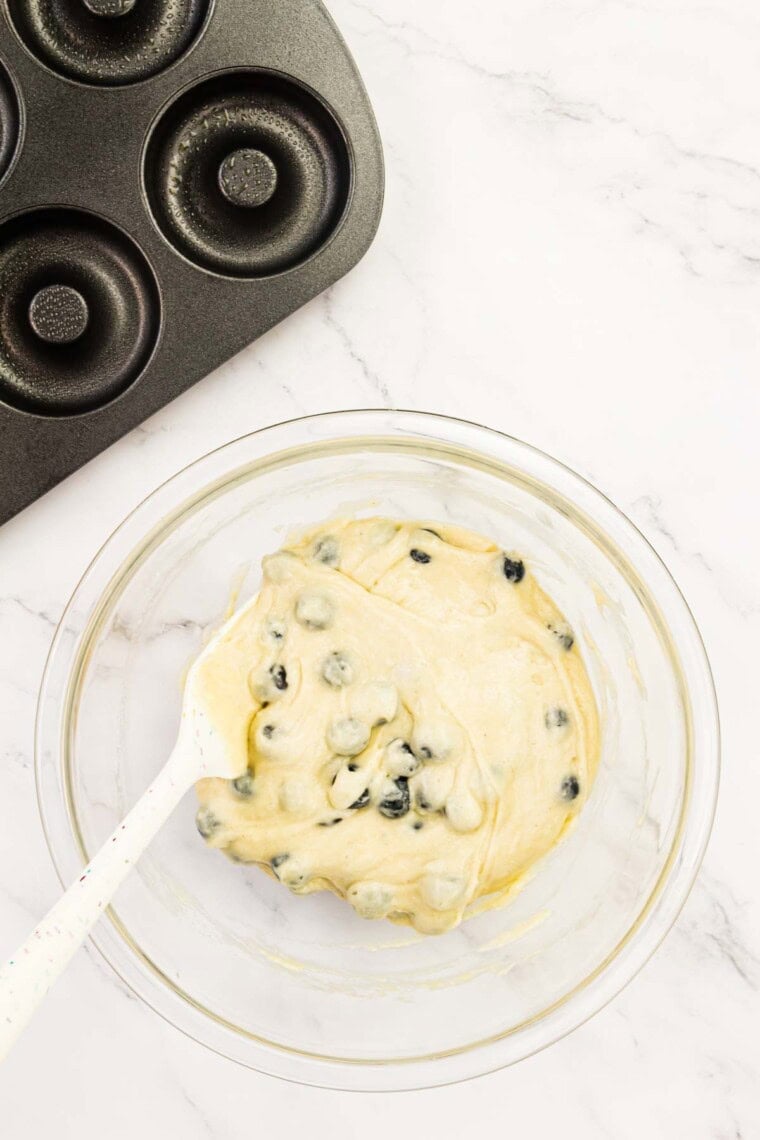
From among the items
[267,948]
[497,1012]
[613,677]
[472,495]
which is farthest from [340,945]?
[472,495]

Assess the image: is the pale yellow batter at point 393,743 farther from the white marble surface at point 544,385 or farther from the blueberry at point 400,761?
the white marble surface at point 544,385

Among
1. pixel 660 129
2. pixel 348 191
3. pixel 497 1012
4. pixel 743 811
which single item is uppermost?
pixel 660 129

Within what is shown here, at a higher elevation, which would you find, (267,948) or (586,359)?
(586,359)

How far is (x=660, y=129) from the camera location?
1588 mm

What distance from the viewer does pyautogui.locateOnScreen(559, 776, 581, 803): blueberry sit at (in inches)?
55.1

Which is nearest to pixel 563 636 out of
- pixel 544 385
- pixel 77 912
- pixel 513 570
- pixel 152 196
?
pixel 513 570

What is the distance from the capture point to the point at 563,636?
1442 mm

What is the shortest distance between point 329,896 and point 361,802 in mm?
271

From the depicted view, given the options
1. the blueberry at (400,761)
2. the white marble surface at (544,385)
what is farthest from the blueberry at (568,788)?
the white marble surface at (544,385)

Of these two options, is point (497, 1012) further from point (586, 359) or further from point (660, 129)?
point (660, 129)

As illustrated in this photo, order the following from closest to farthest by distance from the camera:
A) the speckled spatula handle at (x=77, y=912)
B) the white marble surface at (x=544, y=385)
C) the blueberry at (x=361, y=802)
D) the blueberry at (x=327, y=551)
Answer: the speckled spatula handle at (x=77, y=912)
the blueberry at (x=361, y=802)
the blueberry at (x=327, y=551)
the white marble surface at (x=544, y=385)

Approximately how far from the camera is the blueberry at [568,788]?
1400 millimetres

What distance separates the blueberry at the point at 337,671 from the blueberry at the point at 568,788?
0.35m

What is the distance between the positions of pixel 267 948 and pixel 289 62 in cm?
137
